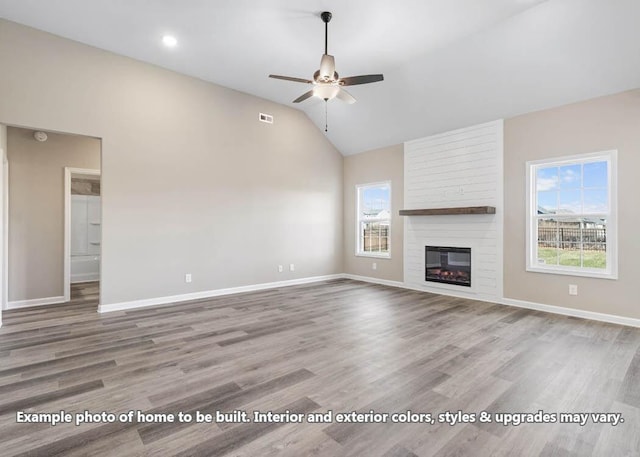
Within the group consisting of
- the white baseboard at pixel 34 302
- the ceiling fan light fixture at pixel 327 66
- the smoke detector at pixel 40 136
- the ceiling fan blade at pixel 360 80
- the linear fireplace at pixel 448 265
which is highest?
the ceiling fan light fixture at pixel 327 66

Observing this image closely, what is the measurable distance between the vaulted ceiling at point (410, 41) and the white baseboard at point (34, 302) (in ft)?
12.6

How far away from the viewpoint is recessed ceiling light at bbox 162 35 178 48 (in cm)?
416

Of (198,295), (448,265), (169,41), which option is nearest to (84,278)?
(198,295)

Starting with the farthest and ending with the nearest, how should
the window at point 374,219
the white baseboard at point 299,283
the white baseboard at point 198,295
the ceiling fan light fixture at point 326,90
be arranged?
the window at point 374,219 < the white baseboard at point 198,295 < the white baseboard at point 299,283 < the ceiling fan light fixture at point 326,90

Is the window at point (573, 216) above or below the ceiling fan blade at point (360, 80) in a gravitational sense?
below

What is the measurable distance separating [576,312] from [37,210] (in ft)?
26.3

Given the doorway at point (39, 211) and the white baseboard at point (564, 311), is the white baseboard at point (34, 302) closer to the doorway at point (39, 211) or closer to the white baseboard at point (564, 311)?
the doorway at point (39, 211)

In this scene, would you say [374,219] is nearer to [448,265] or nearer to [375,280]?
[375,280]

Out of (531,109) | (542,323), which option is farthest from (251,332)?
(531,109)

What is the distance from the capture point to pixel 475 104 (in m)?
5.02

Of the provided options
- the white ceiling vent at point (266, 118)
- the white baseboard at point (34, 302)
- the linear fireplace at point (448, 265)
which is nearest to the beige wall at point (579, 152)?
the linear fireplace at point (448, 265)

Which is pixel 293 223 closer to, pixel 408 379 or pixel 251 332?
pixel 251 332

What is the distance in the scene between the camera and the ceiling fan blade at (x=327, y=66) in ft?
10.9

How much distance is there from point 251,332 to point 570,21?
16.3 ft
